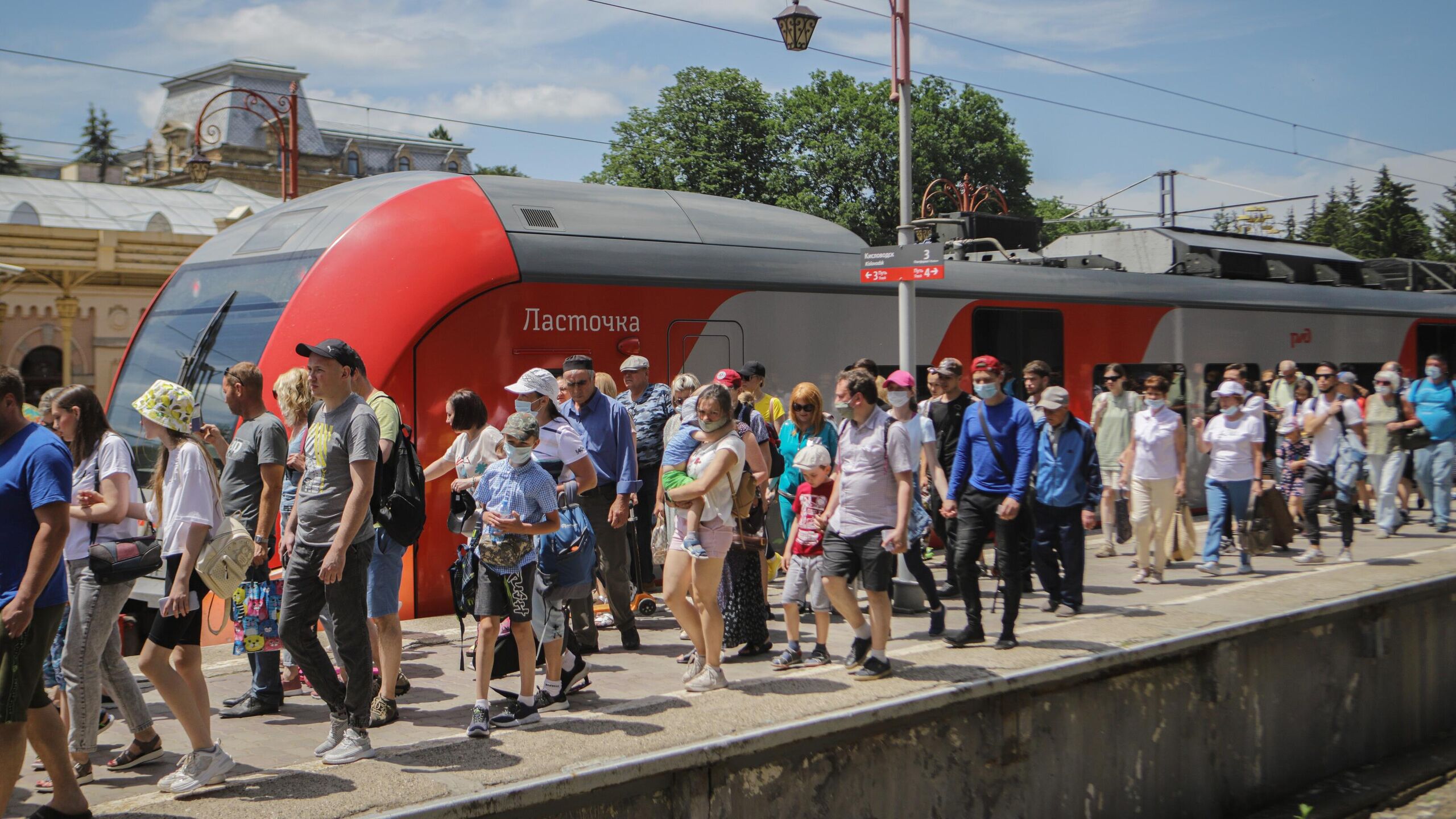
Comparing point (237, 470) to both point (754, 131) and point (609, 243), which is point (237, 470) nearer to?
point (609, 243)

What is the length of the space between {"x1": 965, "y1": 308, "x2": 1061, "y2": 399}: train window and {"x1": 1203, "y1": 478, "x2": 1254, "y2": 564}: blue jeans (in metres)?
2.22

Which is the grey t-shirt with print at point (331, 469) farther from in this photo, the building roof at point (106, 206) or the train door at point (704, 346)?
the building roof at point (106, 206)

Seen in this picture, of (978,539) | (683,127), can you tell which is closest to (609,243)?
(978,539)

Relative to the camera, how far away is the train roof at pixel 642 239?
8.95 metres

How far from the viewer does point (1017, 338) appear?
12.6 metres

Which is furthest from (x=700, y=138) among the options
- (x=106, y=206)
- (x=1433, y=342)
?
(x=1433, y=342)

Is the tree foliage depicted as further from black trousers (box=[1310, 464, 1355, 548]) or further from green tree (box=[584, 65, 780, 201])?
black trousers (box=[1310, 464, 1355, 548])

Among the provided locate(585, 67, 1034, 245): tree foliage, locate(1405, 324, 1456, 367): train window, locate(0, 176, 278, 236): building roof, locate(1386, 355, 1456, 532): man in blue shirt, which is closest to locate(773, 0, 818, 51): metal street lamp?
locate(1386, 355, 1456, 532): man in blue shirt

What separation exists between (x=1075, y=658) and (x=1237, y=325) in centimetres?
970

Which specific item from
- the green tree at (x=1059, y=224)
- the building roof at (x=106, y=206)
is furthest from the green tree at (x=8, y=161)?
the green tree at (x=1059, y=224)

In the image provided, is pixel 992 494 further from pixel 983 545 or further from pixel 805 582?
pixel 805 582

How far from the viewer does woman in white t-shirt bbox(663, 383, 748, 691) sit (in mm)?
6328

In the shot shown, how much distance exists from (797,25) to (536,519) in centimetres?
818

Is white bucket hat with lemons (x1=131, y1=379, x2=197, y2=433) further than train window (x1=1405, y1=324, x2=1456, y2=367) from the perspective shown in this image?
No
